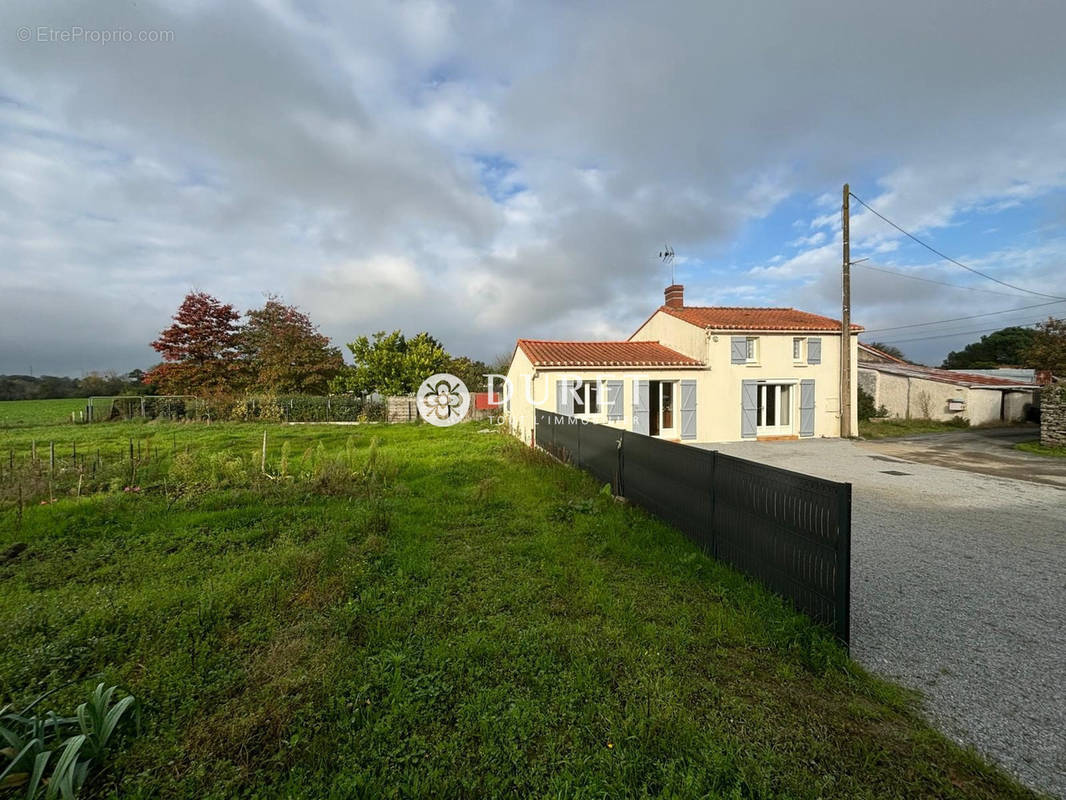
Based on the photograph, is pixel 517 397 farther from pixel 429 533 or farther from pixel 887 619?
pixel 887 619

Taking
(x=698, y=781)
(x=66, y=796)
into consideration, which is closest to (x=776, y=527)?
(x=698, y=781)

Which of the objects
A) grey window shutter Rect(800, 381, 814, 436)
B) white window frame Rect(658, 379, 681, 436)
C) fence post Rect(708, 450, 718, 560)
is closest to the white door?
grey window shutter Rect(800, 381, 814, 436)

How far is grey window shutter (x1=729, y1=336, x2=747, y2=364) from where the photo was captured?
13609 mm

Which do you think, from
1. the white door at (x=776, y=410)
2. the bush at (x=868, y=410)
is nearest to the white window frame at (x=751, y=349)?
Answer: the white door at (x=776, y=410)

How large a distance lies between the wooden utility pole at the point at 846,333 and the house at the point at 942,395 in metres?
5.78

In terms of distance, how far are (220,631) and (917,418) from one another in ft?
78.8

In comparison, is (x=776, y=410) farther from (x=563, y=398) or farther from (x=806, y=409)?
(x=563, y=398)

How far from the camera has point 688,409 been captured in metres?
13.4

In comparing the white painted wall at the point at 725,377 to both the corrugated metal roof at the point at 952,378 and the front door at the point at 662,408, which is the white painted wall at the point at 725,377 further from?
the corrugated metal roof at the point at 952,378

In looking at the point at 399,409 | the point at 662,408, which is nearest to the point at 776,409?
the point at 662,408

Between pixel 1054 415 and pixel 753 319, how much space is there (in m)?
7.85

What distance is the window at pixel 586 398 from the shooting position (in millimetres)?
12586

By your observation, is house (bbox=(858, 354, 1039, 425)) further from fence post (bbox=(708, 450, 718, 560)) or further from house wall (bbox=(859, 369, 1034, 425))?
fence post (bbox=(708, 450, 718, 560))

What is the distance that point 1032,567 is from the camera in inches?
155
